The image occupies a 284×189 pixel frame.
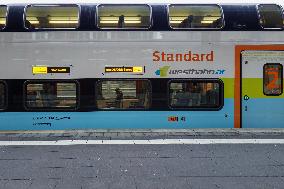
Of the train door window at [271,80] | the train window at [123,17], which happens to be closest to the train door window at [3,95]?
the train window at [123,17]

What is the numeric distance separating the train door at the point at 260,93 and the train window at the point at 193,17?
3.56 feet

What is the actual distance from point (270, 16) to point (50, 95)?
588cm

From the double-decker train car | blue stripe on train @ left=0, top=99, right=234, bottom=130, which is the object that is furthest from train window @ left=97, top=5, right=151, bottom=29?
blue stripe on train @ left=0, top=99, right=234, bottom=130

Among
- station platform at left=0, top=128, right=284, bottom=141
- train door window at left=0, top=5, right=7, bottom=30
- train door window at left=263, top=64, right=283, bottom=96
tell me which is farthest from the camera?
train door window at left=263, top=64, right=283, bottom=96

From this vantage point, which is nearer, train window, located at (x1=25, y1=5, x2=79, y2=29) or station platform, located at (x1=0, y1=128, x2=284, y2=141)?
station platform, located at (x1=0, y1=128, x2=284, y2=141)

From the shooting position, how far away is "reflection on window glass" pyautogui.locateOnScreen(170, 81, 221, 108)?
10.9 m

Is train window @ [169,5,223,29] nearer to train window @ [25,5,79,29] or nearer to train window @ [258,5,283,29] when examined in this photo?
train window @ [258,5,283,29]

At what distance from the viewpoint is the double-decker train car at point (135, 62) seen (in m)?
10.6

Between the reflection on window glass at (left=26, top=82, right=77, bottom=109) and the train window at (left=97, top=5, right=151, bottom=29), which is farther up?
the train window at (left=97, top=5, right=151, bottom=29)

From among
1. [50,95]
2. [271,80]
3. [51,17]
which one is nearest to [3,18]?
[51,17]

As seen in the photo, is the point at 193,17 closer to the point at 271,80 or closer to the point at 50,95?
the point at 271,80

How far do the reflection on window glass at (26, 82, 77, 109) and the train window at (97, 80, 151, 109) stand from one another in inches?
27.6

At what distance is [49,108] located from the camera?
10781mm
